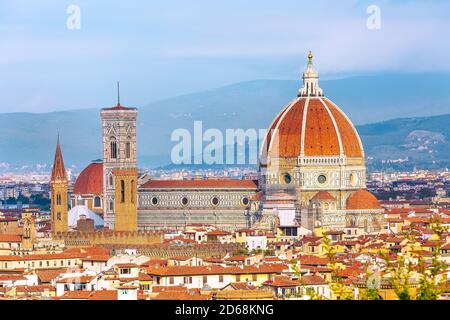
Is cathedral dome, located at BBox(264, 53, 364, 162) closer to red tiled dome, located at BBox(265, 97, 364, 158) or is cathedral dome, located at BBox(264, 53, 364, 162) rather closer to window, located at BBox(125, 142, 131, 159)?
red tiled dome, located at BBox(265, 97, 364, 158)

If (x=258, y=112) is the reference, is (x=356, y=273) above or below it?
below

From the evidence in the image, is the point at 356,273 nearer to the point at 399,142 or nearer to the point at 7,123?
the point at 7,123

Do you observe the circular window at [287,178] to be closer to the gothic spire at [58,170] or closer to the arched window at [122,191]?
the arched window at [122,191]

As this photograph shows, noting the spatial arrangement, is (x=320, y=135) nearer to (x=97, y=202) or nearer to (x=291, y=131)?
(x=291, y=131)

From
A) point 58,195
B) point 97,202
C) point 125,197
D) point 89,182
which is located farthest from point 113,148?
point 97,202

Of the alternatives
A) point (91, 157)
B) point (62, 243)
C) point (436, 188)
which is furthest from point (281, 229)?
point (436, 188)

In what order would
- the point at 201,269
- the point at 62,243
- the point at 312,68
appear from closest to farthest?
the point at 201,269 < the point at 62,243 < the point at 312,68

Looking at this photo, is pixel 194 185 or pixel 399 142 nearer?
pixel 194 185

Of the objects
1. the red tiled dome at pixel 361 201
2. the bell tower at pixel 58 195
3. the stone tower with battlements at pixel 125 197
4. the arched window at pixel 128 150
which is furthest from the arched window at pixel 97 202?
the red tiled dome at pixel 361 201
